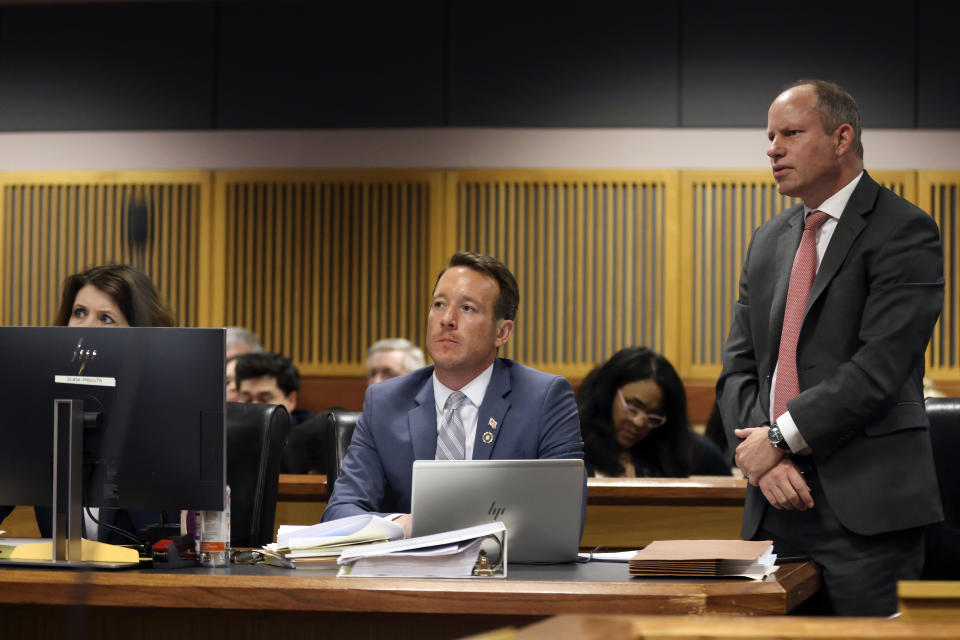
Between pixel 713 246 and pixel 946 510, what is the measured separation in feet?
11.1

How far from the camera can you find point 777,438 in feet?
7.72

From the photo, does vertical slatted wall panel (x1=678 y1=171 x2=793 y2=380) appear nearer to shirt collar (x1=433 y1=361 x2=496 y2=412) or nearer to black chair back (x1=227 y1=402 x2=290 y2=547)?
shirt collar (x1=433 y1=361 x2=496 y2=412)

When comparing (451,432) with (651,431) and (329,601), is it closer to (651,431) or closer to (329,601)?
(329,601)

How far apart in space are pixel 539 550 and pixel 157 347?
0.82 meters

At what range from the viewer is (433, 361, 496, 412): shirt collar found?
2.62 meters

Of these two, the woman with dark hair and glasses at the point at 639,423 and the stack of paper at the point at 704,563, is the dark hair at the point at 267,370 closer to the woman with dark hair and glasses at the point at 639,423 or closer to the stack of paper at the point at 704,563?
the woman with dark hair and glasses at the point at 639,423

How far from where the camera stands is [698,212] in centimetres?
578

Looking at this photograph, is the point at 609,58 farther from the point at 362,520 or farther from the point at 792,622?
the point at 792,622

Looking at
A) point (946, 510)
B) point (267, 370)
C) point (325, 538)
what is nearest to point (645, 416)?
point (946, 510)

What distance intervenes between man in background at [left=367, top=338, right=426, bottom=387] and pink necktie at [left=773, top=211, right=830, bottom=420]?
295 cm

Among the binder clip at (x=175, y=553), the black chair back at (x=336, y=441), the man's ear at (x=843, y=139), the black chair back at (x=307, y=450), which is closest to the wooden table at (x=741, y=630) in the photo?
the binder clip at (x=175, y=553)

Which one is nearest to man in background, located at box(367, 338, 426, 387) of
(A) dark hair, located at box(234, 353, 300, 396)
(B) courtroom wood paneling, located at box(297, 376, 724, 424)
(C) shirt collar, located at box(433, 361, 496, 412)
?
(B) courtroom wood paneling, located at box(297, 376, 724, 424)

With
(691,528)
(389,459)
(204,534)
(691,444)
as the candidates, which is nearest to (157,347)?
(204,534)

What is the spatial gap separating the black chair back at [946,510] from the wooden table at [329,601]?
679 millimetres
